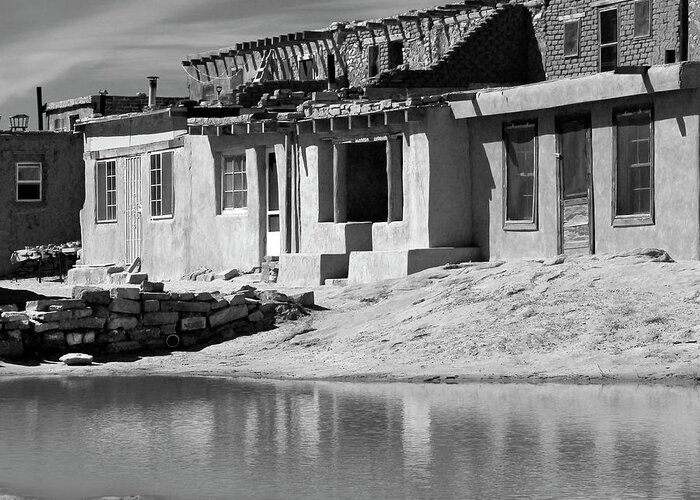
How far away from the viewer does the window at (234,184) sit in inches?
1128

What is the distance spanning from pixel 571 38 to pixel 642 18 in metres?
2.08

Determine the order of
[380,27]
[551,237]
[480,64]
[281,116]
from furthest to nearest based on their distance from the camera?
[380,27], [480,64], [281,116], [551,237]

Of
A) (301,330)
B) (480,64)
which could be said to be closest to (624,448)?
(301,330)

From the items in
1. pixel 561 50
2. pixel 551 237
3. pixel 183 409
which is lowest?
pixel 183 409

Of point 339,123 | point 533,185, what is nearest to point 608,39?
point 339,123

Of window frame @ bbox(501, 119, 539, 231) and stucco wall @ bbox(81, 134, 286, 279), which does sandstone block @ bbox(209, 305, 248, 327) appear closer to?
window frame @ bbox(501, 119, 539, 231)

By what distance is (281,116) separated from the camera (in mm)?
27062

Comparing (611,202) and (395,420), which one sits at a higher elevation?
(611,202)

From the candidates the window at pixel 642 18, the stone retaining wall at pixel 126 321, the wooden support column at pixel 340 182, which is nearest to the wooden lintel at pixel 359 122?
the wooden support column at pixel 340 182

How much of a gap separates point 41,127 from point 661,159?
3513cm

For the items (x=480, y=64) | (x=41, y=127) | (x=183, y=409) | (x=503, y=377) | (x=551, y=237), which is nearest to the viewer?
(x=183, y=409)

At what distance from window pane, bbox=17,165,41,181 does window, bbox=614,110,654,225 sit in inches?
833

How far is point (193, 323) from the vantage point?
20484 millimetres

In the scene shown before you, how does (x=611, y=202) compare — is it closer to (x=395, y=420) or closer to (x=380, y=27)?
(x=395, y=420)
